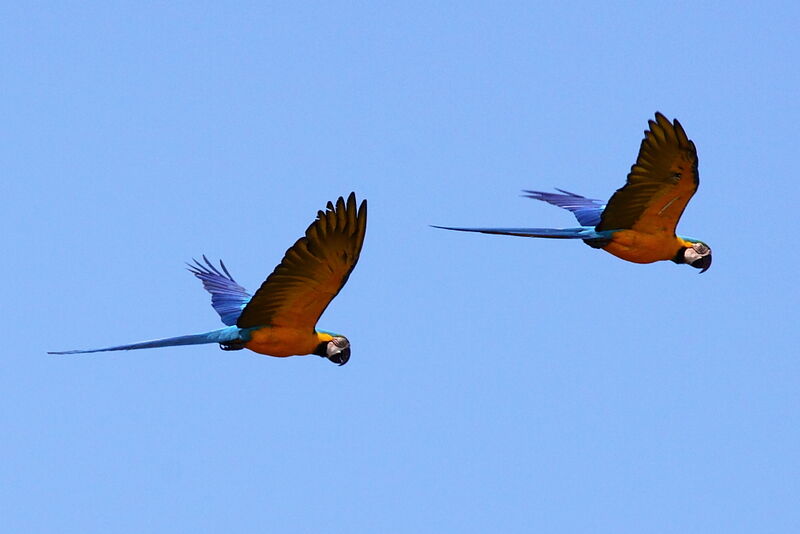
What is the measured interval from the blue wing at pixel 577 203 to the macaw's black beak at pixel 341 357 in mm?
4688

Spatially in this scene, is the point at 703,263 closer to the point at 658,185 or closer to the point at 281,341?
the point at 658,185

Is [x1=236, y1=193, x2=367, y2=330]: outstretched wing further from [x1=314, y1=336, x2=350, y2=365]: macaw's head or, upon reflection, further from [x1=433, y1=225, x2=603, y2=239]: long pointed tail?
[x1=433, y1=225, x2=603, y2=239]: long pointed tail

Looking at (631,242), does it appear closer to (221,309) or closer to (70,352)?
(221,309)

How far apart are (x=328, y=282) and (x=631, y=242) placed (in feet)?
15.2

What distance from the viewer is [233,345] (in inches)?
719

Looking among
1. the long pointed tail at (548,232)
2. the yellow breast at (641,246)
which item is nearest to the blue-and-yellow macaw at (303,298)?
the long pointed tail at (548,232)

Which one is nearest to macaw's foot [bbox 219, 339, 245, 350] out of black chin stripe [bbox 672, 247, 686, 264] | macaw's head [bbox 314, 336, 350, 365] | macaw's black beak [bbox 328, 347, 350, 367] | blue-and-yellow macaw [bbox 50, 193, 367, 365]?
blue-and-yellow macaw [bbox 50, 193, 367, 365]

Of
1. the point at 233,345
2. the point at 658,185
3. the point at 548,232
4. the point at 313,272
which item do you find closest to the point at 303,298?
the point at 313,272

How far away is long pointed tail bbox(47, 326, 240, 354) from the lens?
17.6m

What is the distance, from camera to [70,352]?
17500 millimetres

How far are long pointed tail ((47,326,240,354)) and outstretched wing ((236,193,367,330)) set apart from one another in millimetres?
172

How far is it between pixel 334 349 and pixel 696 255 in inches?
205

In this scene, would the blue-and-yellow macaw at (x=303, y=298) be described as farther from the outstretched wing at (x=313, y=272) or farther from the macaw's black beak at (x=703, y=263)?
the macaw's black beak at (x=703, y=263)

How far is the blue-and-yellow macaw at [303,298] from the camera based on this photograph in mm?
16609
